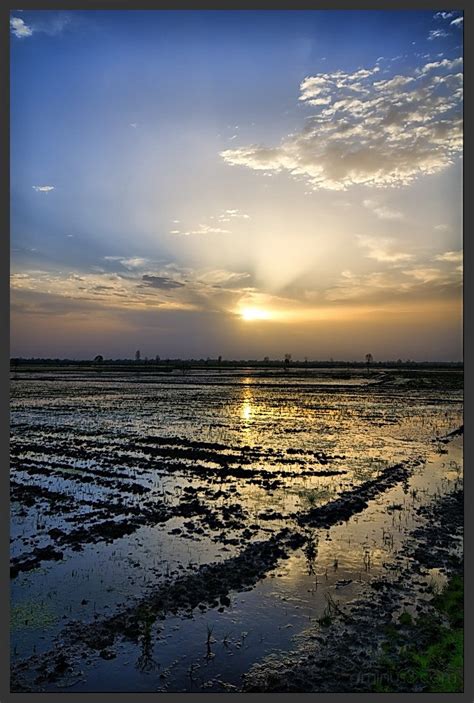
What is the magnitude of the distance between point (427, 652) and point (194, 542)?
5312 millimetres

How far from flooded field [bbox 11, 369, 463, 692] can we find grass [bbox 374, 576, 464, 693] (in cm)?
101

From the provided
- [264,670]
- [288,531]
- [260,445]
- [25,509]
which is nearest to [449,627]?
[264,670]

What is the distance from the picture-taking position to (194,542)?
10.5m

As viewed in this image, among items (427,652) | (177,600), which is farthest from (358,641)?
(177,600)

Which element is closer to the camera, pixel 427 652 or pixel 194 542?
pixel 427 652

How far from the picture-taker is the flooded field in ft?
22.1

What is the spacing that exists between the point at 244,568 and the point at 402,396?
40.9m

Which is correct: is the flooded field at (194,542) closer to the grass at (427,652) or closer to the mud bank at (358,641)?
the mud bank at (358,641)

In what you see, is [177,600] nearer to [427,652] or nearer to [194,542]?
[194,542]

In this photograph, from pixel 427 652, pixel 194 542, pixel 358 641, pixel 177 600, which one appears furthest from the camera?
pixel 194 542

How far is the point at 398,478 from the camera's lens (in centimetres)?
1591

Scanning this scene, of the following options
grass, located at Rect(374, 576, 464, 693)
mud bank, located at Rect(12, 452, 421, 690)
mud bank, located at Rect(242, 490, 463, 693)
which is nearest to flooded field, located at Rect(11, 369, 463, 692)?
mud bank, located at Rect(12, 452, 421, 690)

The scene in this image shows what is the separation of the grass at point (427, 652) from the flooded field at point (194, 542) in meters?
1.01

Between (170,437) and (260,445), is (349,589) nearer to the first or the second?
(260,445)
